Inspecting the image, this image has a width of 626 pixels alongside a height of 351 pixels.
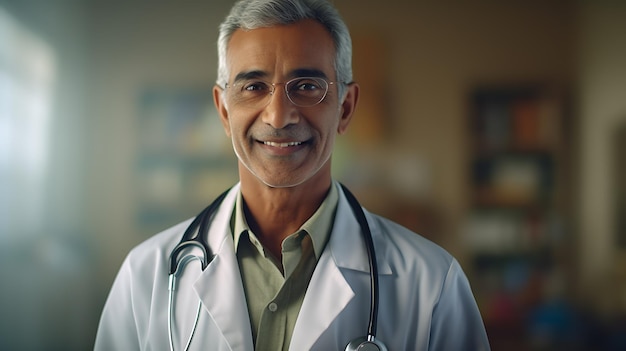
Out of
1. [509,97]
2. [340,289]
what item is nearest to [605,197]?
[509,97]

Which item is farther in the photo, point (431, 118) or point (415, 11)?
point (431, 118)

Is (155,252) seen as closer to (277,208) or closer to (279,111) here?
(277,208)

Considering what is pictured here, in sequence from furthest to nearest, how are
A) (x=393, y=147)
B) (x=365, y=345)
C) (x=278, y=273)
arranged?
(x=393, y=147) < (x=278, y=273) < (x=365, y=345)

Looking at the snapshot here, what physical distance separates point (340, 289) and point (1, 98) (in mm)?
1360

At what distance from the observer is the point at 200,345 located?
3.11 ft

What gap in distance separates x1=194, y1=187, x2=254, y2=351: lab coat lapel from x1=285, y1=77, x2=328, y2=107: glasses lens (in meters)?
0.29

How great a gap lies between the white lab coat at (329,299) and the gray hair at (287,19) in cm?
27

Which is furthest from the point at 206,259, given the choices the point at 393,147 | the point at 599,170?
the point at 599,170

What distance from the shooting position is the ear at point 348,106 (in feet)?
3.41

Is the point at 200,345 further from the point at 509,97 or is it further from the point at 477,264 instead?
the point at 509,97

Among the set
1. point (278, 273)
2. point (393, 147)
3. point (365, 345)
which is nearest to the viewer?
point (365, 345)

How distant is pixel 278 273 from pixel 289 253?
0.14 ft

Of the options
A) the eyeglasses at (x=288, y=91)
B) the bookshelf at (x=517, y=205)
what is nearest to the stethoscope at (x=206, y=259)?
the eyeglasses at (x=288, y=91)

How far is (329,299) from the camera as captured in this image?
937mm
